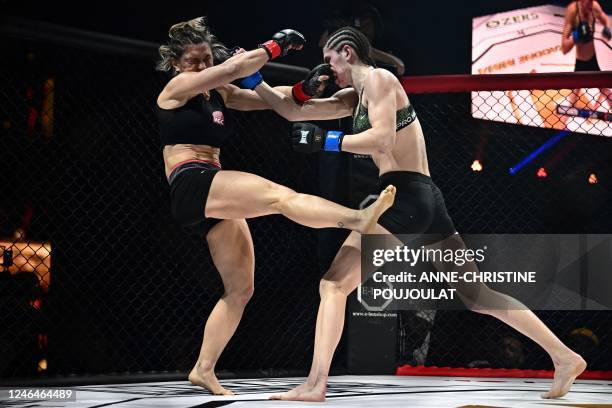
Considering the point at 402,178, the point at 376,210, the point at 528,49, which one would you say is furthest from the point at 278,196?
the point at 528,49

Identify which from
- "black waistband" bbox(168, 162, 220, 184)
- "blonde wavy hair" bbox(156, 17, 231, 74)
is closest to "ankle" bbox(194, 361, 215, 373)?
"black waistband" bbox(168, 162, 220, 184)

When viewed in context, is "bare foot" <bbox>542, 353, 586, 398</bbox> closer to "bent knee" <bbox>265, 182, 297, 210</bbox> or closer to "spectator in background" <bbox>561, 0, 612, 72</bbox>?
"bent knee" <bbox>265, 182, 297, 210</bbox>

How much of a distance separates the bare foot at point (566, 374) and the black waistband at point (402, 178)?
2.39 feet

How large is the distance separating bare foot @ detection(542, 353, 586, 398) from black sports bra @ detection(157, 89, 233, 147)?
1.33 meters

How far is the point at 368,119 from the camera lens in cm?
246

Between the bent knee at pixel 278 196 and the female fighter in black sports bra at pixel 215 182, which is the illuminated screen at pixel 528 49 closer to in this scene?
the female fighter in black sports bra at pixel 215 182

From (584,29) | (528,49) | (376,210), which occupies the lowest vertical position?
(376,210)

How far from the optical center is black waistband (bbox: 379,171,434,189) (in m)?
2.44

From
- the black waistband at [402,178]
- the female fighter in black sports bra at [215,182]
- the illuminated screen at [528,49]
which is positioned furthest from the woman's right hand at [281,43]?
the illuminated screen at [528,49]

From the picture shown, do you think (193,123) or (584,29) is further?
(584,29)

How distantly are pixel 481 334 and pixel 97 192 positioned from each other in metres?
2.45

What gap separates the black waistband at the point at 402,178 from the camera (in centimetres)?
244

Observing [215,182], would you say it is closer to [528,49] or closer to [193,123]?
[193,123]

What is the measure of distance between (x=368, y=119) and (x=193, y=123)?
0.56m
